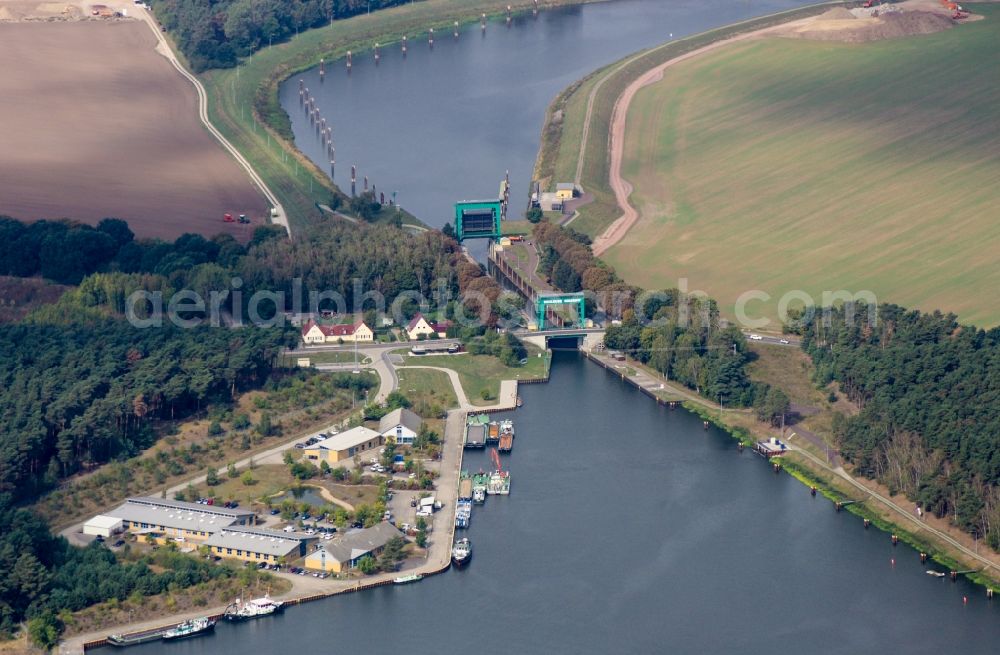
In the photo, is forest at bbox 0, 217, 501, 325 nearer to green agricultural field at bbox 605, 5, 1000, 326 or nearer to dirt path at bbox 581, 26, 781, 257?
dirt path at bbox 581, 26, 781, 257

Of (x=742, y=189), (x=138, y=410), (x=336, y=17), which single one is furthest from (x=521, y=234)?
(x=336, y=17)

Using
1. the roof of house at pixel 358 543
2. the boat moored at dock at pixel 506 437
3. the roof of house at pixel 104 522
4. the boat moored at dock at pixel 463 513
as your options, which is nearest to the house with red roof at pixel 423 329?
the boat moored at dock at pixel 506 437

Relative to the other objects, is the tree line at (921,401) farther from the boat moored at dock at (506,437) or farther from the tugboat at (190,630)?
the tugboat at (190,630)

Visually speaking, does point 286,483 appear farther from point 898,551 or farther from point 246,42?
point 246,42

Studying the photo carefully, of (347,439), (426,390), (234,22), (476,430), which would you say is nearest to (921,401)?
Result: (476,430)

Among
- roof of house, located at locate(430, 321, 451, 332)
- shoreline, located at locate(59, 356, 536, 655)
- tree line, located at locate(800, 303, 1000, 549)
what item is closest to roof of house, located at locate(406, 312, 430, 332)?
roof of house, located at locate(430, 321, 451, 332)
